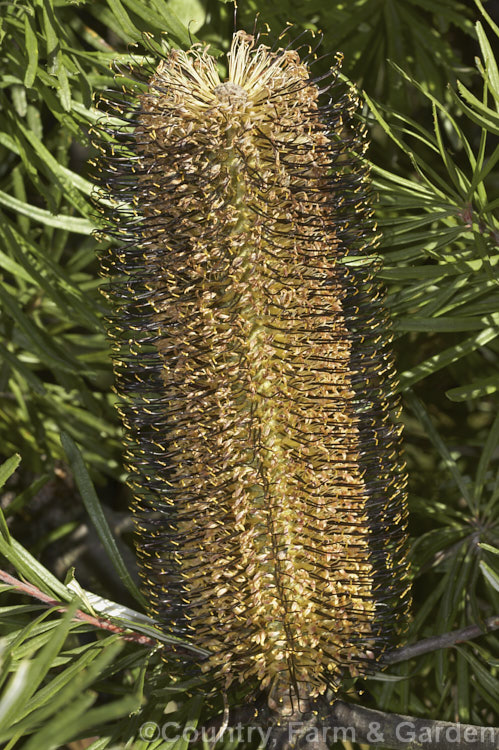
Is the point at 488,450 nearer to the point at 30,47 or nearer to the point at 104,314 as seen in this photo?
the point at 104,314

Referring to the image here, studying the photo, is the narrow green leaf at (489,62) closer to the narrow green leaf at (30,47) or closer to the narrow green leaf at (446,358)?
the narrow green leaf at (446,358)

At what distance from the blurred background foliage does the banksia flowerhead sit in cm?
7

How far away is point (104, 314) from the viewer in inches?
24.9

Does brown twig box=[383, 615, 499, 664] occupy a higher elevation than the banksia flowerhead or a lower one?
lower

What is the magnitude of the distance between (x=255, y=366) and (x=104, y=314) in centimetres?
23

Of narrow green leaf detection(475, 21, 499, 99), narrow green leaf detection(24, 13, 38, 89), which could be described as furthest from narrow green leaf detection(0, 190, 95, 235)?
narrow green leaf detection(475, 21, 499, 99)

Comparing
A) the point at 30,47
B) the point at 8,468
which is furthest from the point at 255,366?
the point at 30,47

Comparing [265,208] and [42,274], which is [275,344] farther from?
[42,274]

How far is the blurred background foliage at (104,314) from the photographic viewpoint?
52 centimetres

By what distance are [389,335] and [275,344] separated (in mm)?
120

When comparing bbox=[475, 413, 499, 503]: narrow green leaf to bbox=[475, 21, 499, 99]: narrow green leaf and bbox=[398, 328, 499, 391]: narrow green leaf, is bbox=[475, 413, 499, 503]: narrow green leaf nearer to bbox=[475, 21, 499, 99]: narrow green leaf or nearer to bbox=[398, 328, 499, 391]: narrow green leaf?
bbox=[398, 328, 499, 391]: narrow green leaf

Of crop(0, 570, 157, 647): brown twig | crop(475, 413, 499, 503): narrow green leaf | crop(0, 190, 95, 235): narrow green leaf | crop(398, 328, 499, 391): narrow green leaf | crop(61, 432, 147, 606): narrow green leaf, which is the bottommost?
crop(0, 570, 157, 647): brown twig

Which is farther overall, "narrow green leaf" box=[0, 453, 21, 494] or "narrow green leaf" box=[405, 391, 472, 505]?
"narrow green leaf" box=[405, 391, 472, 505]

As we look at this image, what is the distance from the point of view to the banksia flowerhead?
0.44 m
